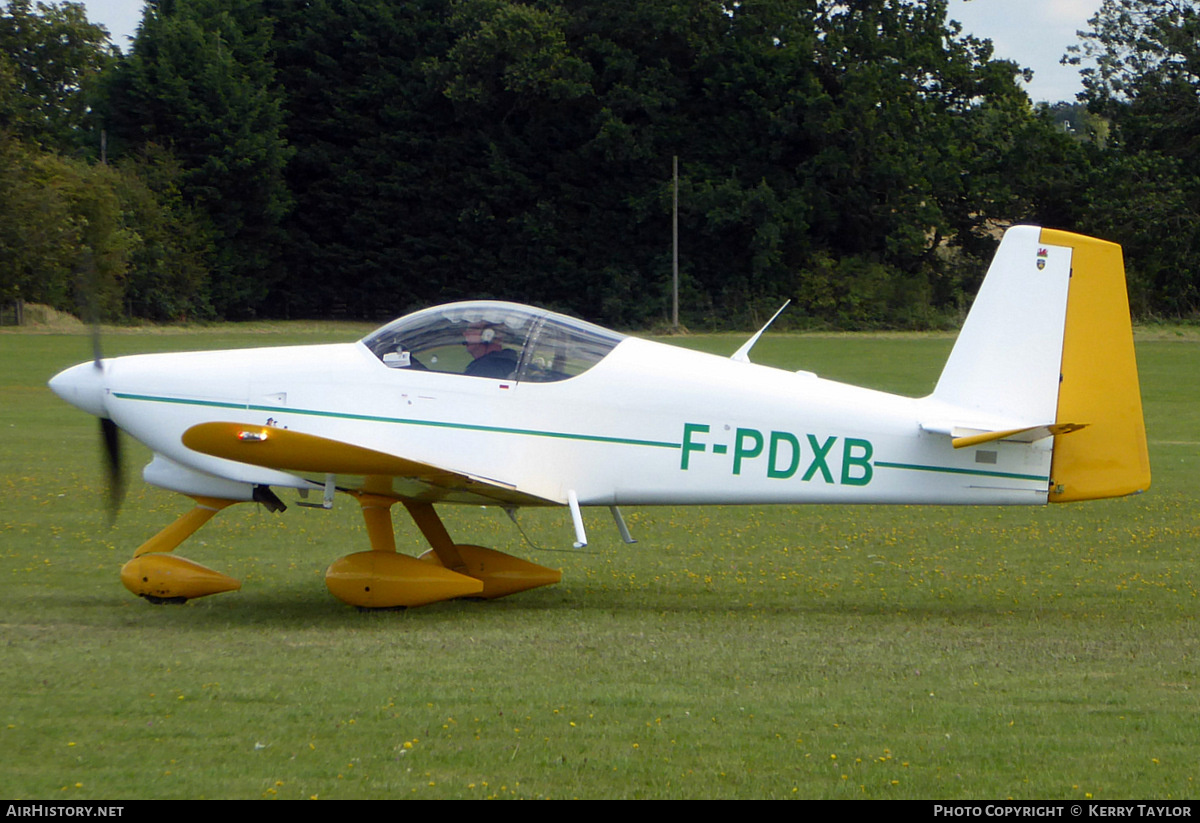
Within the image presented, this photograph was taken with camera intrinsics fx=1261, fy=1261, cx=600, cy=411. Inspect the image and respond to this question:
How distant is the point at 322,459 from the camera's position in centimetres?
741

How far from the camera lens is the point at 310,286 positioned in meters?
61.2

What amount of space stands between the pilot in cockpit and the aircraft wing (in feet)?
Result: 2.34

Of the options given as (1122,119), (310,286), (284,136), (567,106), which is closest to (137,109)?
(284,136)

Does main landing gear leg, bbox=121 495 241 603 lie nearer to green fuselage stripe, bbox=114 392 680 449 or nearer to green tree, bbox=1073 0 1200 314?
green fuselage stripe, bbox=114 392 680 449

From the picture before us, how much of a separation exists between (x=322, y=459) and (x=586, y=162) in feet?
167

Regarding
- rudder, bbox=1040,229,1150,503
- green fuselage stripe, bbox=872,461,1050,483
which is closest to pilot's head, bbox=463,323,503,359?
green fuselage stripe, bbox=872,461,1050,483

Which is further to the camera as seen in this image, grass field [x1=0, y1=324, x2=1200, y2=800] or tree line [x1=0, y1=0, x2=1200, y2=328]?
tree line [x1=0, y1=0, x2=1200, y2=328]

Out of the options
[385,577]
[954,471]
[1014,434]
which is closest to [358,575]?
[385,577]

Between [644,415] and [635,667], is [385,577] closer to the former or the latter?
[644,415]

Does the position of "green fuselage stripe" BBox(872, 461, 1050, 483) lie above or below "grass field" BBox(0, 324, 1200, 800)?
above

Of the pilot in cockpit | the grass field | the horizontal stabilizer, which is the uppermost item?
the pilot in cockpit

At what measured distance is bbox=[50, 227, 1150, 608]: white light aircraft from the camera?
8055 millimetres
